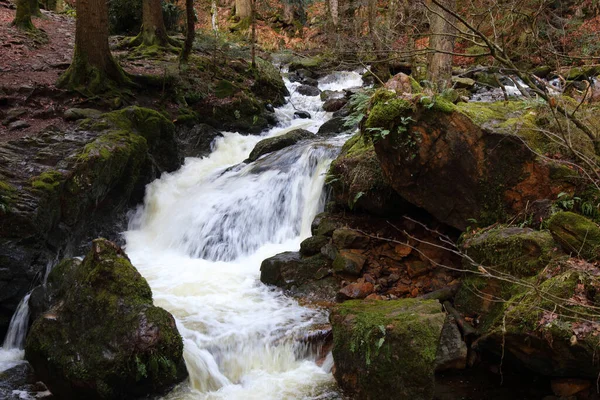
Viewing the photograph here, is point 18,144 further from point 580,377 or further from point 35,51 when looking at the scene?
point 580,377

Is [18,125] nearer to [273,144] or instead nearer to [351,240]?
[273,144]

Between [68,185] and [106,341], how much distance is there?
13.1 feet

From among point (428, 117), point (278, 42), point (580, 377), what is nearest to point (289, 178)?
point (428, 117)

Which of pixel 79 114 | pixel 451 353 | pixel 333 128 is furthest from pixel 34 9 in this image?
pixel 451 353

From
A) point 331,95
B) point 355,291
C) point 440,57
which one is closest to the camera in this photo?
point 355,291

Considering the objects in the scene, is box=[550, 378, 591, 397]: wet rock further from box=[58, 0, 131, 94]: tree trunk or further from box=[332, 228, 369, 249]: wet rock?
box=[58, 0, 131, 94]: tree trunk

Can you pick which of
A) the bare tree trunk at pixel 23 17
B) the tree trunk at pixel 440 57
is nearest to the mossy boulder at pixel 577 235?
the tree trunk at pixel 440 57

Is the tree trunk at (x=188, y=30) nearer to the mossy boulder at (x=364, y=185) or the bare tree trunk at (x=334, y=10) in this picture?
the mossy boulder at (x=364, y=185)

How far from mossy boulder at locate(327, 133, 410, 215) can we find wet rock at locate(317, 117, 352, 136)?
4341 millimetres

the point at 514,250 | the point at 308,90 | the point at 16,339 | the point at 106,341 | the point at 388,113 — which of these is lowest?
the point at 16,339

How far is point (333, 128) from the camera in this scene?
43.5 ft

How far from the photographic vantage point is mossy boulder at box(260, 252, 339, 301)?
24.0 ft

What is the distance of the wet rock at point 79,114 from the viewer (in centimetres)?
1034

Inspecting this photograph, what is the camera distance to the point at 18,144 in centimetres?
864
